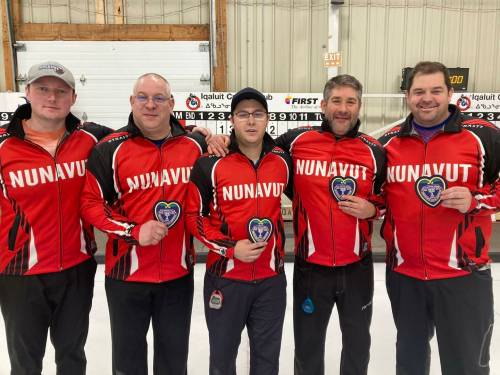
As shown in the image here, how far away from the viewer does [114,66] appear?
608 centimetres

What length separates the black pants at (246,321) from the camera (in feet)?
6.31

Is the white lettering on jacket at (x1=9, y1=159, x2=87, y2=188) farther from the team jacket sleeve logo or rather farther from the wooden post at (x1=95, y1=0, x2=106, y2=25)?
the wooden post at (x1=95, y1=0, x2=106, y2=25)

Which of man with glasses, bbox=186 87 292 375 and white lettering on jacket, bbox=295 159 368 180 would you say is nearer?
man with glasses, bbox=186 87 292 375

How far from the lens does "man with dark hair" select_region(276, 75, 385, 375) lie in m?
2.02

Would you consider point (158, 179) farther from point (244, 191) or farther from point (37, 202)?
point (37, 202)

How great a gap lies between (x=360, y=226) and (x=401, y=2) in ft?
18.2

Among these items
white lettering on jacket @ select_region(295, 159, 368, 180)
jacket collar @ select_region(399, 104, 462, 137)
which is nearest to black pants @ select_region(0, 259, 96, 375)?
white lettering on jacket @ select_region(295, 159, 368, 180)

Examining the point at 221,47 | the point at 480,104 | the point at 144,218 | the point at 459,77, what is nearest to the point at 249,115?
Answer: the point at 144,218

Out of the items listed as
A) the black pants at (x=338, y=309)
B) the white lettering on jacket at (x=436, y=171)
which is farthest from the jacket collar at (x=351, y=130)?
the black pants at (x=338, y=309)

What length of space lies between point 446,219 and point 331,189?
572 mm

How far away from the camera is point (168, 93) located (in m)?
1.93

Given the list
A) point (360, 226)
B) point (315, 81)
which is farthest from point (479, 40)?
point (360, 226)

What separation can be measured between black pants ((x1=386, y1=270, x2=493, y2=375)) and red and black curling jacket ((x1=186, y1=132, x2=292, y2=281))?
2.43 feet

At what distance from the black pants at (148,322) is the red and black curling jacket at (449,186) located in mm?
1191
